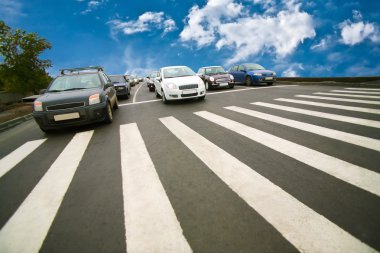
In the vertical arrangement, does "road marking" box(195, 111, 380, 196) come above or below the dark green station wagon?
below

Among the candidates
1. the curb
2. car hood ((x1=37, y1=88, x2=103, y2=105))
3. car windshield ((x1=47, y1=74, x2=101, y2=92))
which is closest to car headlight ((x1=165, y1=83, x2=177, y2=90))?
car windshield ((x1=47, y1=74, x2=101, y2=92))

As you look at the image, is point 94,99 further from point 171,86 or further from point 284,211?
point 284,211

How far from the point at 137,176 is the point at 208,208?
4.20ft

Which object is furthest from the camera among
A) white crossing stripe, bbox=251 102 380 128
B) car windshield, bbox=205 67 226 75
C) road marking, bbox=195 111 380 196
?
car windshield, bbox=205 67 226 75

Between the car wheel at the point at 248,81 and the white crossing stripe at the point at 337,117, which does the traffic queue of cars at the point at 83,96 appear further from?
the car wheel at the point at 248,81

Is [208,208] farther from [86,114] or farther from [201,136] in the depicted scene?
[86,114]

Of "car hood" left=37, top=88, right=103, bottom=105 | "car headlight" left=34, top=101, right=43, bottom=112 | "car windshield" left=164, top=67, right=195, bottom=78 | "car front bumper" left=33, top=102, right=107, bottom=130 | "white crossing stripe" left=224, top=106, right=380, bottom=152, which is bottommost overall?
"white crossing stripe" left=224, top=106, right=380, bottom=152

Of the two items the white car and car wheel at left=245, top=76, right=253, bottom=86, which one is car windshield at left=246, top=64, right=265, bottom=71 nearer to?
car wheel at left=245, top=76, right=253, bottom=86

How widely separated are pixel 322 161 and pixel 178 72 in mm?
8290

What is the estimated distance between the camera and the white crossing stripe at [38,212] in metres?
2.08

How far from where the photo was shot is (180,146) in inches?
166

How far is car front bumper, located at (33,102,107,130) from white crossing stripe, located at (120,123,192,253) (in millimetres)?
2791

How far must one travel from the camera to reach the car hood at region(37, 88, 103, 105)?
5742mm

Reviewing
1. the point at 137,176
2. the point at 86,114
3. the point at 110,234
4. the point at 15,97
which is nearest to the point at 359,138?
the point at 137,176
